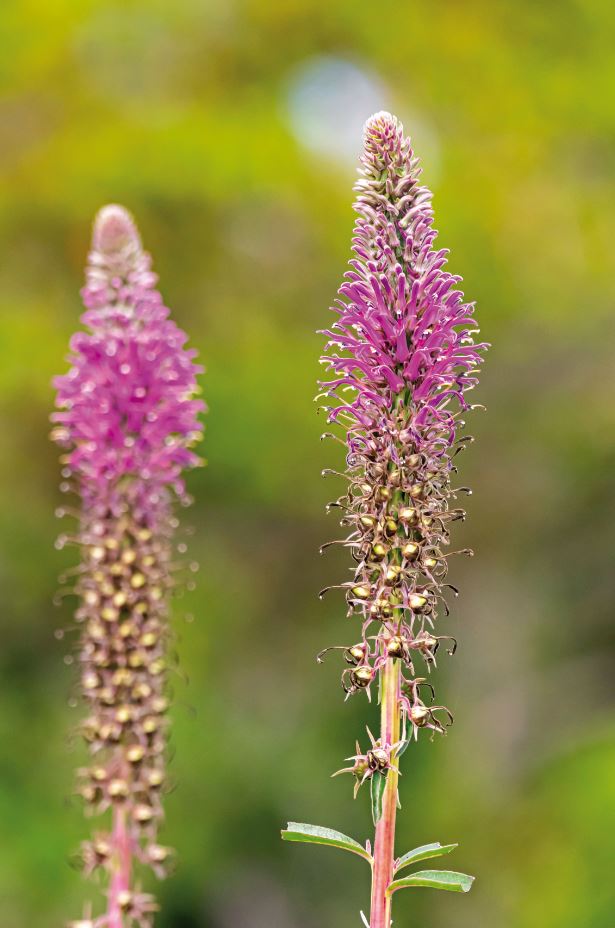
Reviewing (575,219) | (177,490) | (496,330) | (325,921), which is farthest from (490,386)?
(177,490)

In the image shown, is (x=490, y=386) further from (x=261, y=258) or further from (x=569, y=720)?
(x=569, y=720)

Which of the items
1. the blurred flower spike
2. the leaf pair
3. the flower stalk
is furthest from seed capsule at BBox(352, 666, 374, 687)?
the blurred flower spike

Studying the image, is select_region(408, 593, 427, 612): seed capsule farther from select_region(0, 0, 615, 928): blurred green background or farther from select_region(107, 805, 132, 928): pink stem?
select_region(0, 0, 615, 928): blurred green background

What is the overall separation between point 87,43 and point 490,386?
4324 millimetres

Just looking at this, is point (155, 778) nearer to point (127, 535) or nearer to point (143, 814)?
point (143, 814)

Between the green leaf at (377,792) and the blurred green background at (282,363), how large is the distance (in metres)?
6.07

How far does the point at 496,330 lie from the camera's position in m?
8.55

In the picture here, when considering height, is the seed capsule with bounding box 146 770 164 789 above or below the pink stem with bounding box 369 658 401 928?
above

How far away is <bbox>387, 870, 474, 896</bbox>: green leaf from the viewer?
5.28 ft

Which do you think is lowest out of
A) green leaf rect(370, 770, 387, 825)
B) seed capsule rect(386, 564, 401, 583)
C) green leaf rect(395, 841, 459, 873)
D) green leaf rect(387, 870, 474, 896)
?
green leaf rect(387, 870, 474, 896)

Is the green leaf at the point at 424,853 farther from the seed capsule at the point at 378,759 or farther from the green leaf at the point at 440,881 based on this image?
the seed capsule at the point at 378,759

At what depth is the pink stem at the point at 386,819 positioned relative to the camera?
1.69 metres

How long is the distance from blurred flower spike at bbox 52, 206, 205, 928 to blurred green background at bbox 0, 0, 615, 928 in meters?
4.87

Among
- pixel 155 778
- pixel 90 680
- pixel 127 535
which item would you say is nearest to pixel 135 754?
pixel 155 778
